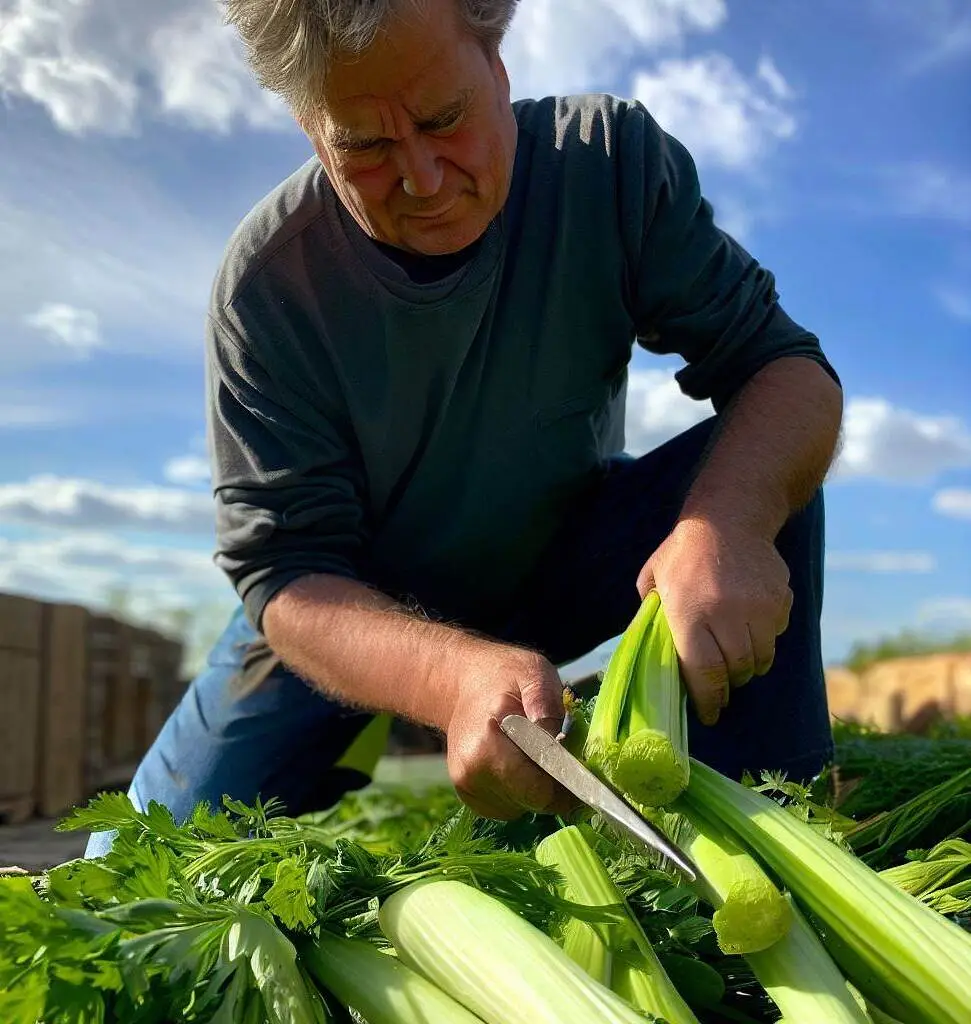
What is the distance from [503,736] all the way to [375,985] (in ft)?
1.74

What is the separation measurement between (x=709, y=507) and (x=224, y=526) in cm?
160

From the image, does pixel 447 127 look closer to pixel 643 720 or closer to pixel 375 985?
pixel 643 720

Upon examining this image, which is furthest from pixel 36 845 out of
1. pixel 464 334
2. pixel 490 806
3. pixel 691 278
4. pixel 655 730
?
pixel 655 730

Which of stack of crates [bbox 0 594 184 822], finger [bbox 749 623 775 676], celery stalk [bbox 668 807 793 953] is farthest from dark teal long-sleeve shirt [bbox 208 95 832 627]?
stack of crates [bbox 0 594 184 822]

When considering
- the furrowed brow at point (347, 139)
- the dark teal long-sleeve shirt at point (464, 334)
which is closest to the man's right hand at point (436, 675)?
the dark teal long-sleeve shirt at point (464, 334)

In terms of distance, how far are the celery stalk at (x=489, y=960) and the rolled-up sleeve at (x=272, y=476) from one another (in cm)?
178

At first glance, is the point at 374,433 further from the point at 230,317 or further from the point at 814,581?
the point at 814,581

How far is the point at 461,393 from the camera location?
3.39 metres

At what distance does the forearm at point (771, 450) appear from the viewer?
8.78 feet

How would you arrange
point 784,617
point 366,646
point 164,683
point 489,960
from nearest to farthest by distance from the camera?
1. point 489,960
2. point 784,617
3. point 366,646
4. point 164,683

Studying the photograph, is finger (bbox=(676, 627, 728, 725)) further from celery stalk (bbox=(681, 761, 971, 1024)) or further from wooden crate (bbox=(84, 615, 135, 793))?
wooden crate (bbox=(84, 615, 135, 793))

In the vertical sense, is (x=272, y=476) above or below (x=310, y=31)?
below

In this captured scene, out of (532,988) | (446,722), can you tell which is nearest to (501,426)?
(446,722)

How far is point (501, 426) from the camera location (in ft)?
11.3
